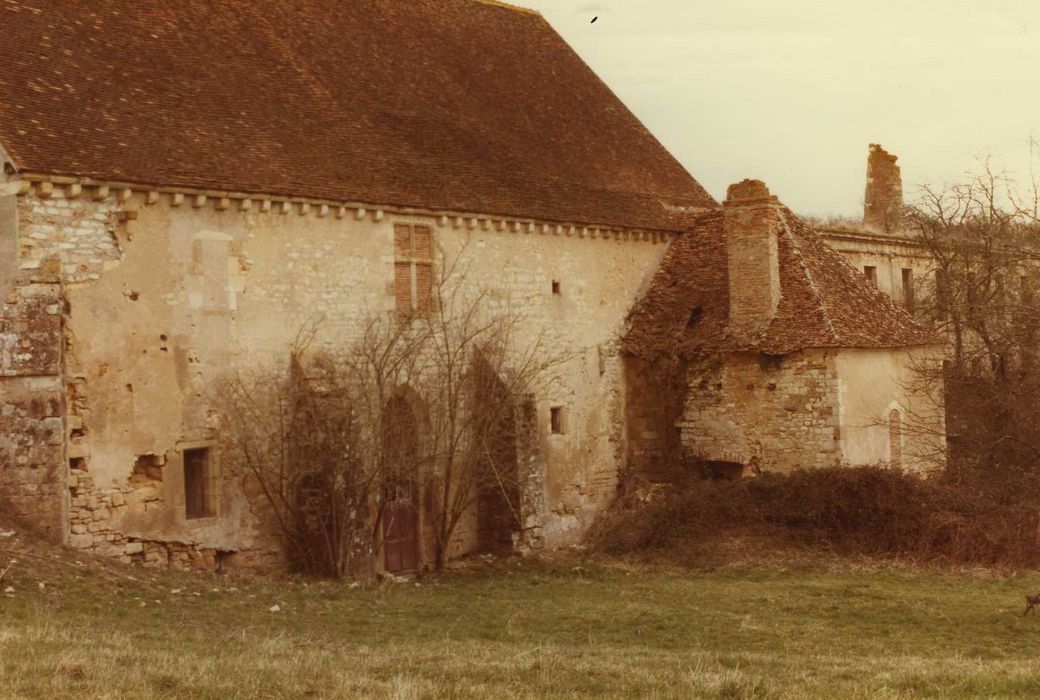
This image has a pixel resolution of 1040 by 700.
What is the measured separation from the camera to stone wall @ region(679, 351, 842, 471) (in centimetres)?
2189

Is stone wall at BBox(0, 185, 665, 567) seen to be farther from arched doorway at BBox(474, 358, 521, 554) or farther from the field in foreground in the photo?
the field in foreground

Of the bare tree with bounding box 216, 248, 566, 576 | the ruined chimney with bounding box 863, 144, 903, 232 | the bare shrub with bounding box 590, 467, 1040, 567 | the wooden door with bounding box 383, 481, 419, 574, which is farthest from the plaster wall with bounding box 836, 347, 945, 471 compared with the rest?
the ruined chimney with bounding box 863, 144, 903, 232

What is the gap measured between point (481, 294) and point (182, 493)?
6353mm

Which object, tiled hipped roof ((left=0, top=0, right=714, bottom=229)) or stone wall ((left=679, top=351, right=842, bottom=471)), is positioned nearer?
tiled hipped roof ((left=0, top=0, right=714, bottom=229))

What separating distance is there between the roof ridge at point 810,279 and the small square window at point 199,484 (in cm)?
1046

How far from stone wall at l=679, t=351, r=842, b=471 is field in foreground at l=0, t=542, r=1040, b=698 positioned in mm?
3877

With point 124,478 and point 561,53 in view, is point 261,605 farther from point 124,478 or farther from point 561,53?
Answer: point 561,53

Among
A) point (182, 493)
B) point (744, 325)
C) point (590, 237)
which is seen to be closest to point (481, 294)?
point (590, 237)

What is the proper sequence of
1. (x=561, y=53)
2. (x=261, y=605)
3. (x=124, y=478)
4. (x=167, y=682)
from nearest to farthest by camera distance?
(x=167, y=682)
(x=261, y=605)
(x=124, y=478)
(x=561, y=53)

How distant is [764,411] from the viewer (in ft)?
73.8

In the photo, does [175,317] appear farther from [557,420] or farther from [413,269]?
[557,420]

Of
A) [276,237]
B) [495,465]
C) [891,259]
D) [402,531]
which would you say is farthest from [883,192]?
[276,237]

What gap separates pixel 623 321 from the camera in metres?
24.4

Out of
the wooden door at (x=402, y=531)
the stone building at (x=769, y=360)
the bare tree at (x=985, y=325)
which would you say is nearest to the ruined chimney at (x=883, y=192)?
the bare tree at (x=985, y=325)
